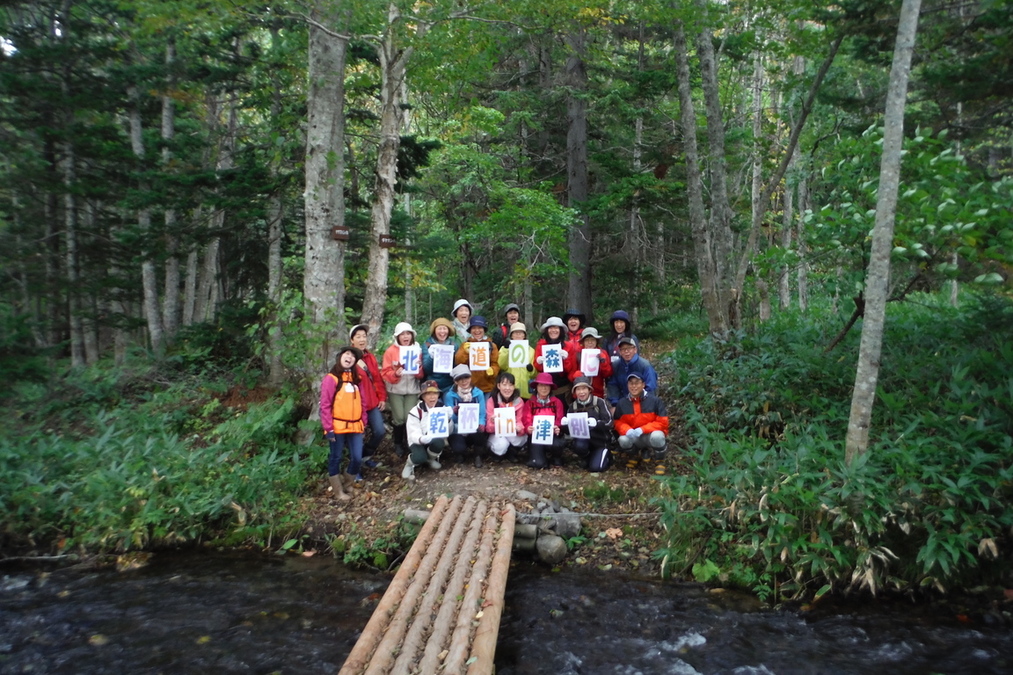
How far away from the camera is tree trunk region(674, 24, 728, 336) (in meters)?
11.2

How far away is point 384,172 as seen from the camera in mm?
9922

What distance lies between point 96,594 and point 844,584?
7437 millimetres

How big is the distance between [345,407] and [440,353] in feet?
5.45

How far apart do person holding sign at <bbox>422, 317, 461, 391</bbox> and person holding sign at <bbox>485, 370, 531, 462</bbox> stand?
0.75m

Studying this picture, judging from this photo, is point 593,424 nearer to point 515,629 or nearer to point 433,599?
point 515,629

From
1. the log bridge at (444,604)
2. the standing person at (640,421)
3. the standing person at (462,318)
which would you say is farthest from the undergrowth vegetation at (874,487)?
the standing person at (462,318)

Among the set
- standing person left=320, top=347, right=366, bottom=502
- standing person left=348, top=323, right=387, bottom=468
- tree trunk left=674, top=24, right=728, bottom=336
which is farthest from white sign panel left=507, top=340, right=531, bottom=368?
tree trunk left=674, top=24, right=728, bottom=336

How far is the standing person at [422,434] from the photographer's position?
846 cm

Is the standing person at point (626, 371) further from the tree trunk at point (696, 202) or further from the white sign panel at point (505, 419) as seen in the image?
the tree trunk at point (696, 202)

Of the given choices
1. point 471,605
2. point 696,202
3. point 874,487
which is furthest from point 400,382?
point 696,202

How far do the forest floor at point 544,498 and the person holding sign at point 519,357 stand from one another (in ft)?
3.87

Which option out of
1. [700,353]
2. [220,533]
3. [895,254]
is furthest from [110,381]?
[895,254]

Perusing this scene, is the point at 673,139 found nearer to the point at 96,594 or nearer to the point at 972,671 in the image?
the point at 972,671

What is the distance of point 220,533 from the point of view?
25.1 feet
